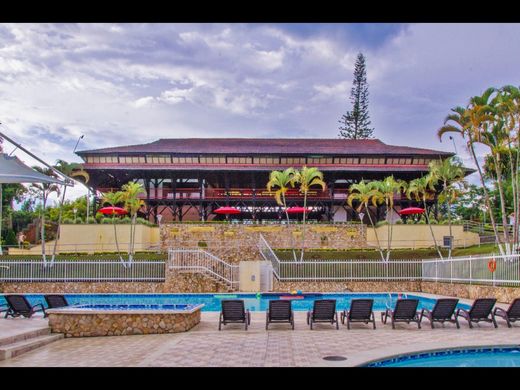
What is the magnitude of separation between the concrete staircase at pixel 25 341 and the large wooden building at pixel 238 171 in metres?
29.8

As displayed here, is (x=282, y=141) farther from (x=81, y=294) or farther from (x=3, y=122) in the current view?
(x=3, y=122)

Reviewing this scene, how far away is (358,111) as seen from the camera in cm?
6125

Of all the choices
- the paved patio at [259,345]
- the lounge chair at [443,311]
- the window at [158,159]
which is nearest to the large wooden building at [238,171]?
the window at [158,159]

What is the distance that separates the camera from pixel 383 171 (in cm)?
4219

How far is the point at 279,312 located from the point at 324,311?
1040 mm

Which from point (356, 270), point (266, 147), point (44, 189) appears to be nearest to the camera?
point (44, 189)

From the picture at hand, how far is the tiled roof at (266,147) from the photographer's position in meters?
43.3

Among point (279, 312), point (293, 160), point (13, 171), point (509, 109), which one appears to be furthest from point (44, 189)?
point (293, 160)

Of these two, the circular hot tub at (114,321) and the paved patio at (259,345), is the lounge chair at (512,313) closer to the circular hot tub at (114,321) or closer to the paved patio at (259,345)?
the paved patio at (259,345)

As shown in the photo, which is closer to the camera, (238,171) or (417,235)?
(417,235)

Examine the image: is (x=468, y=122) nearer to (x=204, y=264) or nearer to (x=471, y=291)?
(x=471, y=291)

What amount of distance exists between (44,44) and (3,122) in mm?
2988

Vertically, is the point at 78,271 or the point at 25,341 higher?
the point at 78,271
